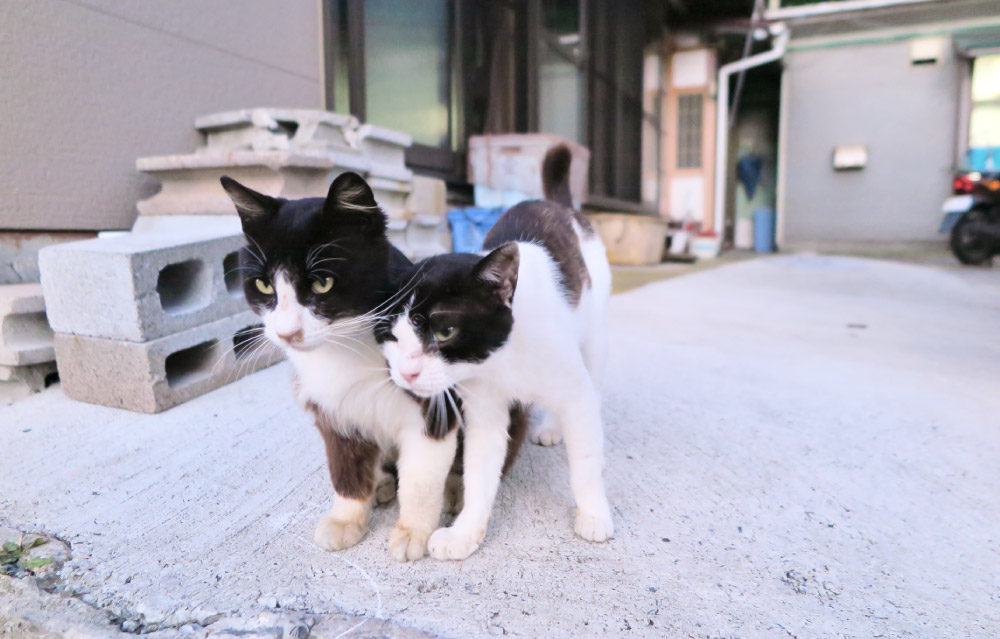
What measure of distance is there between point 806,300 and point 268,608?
14.1 feet

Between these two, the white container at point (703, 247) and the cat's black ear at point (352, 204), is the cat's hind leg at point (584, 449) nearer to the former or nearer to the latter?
the cat's black ear at point (352, 204)

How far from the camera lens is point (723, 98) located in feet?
31.2

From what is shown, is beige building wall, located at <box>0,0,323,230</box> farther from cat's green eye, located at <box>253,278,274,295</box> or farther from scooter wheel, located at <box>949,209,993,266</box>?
scooter wheel, located at <box>949,209,993,266</box>

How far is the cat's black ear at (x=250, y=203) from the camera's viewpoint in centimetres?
115

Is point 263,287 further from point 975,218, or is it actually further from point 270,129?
point 975,218

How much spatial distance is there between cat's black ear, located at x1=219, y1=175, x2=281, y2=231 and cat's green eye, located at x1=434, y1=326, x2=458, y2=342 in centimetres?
42

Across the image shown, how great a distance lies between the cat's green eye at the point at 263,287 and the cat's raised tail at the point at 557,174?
1192 millimetres

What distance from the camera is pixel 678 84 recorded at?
10.2m

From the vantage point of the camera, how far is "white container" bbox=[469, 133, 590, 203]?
14.8ft

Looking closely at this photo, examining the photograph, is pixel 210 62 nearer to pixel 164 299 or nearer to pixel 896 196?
pixel 164 299

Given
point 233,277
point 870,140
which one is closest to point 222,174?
point 233,277

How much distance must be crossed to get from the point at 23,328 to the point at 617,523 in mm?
2039

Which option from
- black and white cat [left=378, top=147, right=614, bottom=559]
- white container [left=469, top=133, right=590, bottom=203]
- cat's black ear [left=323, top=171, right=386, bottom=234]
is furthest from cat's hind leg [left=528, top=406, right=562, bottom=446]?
white container [left=469, top=133, right=590, bottom=203]

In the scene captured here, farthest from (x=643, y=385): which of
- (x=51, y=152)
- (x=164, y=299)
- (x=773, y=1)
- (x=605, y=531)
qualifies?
(x=773, y=1)
